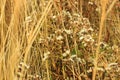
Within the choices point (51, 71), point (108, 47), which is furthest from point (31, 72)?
point (108, 47)

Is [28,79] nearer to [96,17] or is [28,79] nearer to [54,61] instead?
[54,61]

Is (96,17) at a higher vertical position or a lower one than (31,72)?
higher

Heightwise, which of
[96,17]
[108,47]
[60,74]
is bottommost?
[60,74]

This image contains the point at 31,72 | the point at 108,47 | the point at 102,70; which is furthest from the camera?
the point at 108,47

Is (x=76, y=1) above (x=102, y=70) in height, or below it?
above

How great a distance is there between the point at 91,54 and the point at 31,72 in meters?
0.29

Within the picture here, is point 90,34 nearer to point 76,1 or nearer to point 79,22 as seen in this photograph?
point 79,22

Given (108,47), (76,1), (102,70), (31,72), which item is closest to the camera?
(102,70)

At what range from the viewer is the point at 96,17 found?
1805 mm

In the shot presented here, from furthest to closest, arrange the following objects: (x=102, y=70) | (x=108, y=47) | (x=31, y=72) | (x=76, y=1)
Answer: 1. (x=76, y=1)
2. (x=108, y=47)
3. (x=31, y=72)
4. (x=102, y=70)

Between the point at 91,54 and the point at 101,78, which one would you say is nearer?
the point at 101,78

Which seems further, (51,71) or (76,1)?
(76,1)

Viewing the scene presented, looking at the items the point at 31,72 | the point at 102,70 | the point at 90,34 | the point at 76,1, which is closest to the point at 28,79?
the point at 31,72

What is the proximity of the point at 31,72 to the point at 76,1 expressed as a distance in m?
0.58
